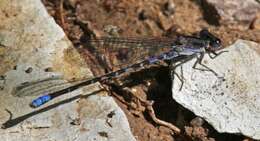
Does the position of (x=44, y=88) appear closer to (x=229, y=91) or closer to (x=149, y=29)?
(x=149, y=29)

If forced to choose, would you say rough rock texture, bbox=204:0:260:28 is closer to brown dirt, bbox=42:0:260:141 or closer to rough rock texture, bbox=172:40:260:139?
brown dirt, bbox=42:0:260:141

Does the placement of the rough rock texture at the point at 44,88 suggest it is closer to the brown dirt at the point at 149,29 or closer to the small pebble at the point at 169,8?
the brown dirt at the point at 149,29

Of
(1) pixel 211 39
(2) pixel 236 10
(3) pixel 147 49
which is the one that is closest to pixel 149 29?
(3) pixel 147 49

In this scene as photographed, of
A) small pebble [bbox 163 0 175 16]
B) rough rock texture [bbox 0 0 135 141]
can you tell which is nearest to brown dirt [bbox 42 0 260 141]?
small pebble [bbox 163 0 175 16]

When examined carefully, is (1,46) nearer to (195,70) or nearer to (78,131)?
(78,131)

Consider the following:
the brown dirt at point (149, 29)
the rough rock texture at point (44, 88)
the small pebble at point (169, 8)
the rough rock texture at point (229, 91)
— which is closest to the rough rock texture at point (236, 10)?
the brown dirt at point (149, 29)

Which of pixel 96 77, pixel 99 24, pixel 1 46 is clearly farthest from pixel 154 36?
pixel 1 46
